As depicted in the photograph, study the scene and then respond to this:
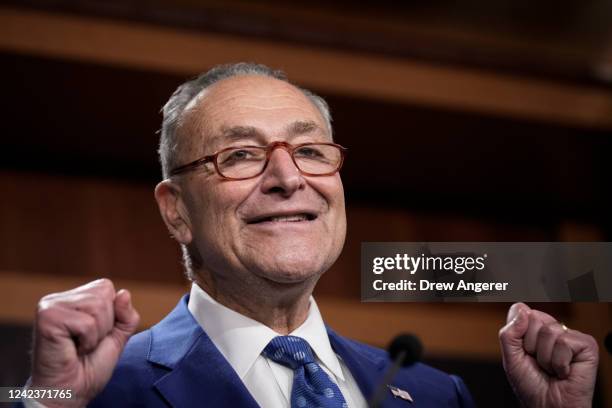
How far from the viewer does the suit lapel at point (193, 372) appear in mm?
1703

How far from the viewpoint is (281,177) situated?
1.81 metres

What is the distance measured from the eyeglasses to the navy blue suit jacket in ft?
1.03

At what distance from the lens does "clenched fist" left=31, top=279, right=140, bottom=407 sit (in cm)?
148

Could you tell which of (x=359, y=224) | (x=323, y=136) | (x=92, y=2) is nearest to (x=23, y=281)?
(x=92, y=2)

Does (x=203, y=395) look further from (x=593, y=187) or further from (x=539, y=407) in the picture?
(x=593, y=187)

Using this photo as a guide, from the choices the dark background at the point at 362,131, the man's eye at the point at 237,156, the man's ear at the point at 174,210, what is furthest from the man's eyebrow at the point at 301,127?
the dark background at the point at 362,131

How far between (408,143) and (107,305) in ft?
7.28

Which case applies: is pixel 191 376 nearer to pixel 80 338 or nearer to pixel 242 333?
pixel 242 333

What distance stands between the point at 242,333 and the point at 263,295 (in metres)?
0.08

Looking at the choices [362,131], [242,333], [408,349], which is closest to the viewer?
[408,349]

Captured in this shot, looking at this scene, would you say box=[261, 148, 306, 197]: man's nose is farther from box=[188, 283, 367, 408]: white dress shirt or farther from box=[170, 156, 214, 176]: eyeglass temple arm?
box=[188, 283, 367, 408]: white dress shirt


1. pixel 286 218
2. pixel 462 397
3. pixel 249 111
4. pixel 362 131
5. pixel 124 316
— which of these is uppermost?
pixel 362 131

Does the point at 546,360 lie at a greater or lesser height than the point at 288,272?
lesser

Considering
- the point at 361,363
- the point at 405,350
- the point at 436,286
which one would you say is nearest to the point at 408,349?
Result: the point at 405,350
